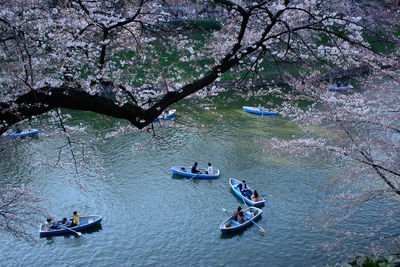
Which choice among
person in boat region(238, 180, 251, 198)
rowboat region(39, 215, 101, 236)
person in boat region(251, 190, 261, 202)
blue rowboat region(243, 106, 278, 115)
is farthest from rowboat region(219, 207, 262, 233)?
blue rowboat region(243, 106, 278, 115)

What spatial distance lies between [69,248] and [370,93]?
31.2ft

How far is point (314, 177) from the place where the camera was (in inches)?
488

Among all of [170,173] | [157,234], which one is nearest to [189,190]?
[170,173]

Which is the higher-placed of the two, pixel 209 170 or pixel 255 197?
pixel 209 170

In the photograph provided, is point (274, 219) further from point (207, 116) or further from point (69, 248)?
point (207, 116)

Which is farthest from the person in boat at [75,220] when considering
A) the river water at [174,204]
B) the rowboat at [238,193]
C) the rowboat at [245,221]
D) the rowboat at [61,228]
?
the rowboat at [238,193]

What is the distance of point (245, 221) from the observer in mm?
10336

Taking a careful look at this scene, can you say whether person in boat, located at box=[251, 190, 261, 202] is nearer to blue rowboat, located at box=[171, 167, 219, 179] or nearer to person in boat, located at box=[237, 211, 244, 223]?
person in boat, located at box=[237, 211, 244, 223]

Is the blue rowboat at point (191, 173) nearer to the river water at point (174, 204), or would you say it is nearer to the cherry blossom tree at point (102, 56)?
the river water at point (174, 204)

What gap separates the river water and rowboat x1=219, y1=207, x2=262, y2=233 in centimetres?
23

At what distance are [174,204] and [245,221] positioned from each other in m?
2.58

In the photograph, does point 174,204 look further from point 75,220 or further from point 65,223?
point 65,223

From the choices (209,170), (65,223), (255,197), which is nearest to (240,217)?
(255,197)

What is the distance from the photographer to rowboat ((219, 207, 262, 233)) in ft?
32.8
